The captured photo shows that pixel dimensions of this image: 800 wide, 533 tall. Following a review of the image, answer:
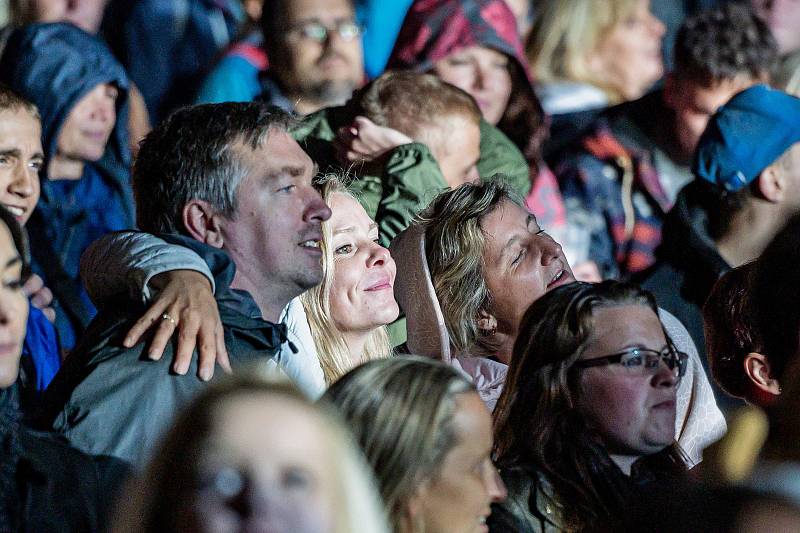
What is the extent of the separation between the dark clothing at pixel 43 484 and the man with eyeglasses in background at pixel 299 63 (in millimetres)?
3057

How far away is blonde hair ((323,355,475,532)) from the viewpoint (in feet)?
9.79

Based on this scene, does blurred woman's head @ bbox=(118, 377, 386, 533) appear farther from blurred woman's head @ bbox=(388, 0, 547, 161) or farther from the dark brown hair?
blurred woman's head @ bbox=(388, 0, 547, 161)

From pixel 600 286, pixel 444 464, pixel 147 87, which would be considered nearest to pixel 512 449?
pixel 600 286

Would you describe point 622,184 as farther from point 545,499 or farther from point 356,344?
point 545,499

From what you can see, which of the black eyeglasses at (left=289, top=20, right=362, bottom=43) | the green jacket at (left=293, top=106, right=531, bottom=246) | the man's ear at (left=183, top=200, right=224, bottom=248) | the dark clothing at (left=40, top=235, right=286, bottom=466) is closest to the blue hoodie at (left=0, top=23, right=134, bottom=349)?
the black eyeglasses at (left=289, top=20, right=362, bottom=43)

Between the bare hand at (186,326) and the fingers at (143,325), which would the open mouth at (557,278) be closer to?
the bare hand at (186,326)

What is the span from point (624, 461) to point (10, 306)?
1524 millimetres

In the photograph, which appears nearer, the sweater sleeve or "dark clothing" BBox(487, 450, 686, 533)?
"dark clothing" BBox(487, 450, 686, 533)

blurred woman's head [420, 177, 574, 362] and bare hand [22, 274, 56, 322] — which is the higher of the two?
blurred woman's head [420, 177, 574, 362]

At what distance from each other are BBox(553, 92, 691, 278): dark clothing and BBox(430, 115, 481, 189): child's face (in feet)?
3.20

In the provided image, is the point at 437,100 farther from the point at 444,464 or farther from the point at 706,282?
the point at 444,464

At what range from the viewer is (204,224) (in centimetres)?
430

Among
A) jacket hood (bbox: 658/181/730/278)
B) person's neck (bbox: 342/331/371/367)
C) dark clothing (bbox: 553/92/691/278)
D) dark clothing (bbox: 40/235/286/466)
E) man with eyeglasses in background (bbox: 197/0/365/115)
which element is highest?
dark clothing (bbox: 40/235/286/466)

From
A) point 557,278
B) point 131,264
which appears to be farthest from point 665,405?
point 131,264
